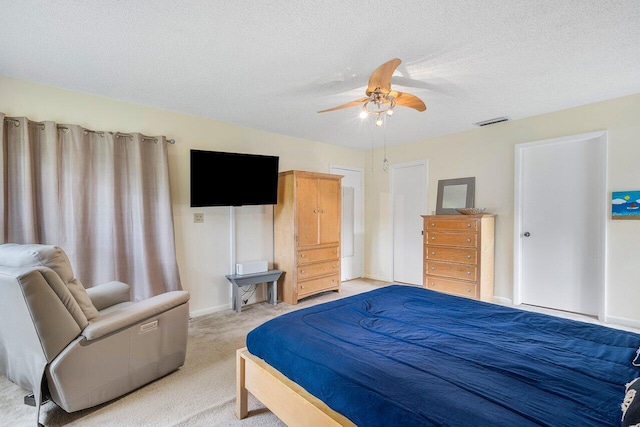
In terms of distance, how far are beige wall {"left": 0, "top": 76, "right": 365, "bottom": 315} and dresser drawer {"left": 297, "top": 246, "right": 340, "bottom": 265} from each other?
52 cm

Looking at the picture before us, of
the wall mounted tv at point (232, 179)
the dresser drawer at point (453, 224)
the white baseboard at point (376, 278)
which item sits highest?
the wall mounted tv at point (232, 179)

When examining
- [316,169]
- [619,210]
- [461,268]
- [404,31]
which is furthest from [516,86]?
[316,169]

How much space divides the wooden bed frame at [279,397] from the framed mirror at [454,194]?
11.9 ft

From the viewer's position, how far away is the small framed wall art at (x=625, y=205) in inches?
122

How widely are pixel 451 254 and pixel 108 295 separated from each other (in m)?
3.82

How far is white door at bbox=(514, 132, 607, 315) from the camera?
3385mm

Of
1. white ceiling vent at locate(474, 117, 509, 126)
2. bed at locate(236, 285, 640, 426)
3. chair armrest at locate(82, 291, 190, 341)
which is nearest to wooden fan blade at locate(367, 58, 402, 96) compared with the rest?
bed at locate(236, 285, 640, 426)

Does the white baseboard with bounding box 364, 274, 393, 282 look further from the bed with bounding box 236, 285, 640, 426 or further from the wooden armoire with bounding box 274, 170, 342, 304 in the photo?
the bed with bounding box 236, 285, 640, 426

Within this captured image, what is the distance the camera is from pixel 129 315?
1.96 meters

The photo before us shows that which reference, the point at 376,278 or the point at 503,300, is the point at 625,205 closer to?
the point at 503,300

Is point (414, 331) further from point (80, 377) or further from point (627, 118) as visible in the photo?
point (627, 118)

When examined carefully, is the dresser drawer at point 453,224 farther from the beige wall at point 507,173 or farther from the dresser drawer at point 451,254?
the beige wall at point 507,173

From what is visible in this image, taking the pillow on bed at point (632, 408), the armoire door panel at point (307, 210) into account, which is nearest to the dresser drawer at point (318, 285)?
the armoire door panel at point (307, 210)

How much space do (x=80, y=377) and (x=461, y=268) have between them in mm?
3922
